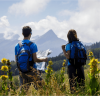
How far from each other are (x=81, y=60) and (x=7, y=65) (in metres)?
3.25

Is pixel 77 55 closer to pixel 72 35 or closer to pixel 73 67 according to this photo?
pixel 73 67

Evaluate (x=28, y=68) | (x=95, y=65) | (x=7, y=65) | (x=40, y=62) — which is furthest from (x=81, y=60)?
(x=7, y=65)

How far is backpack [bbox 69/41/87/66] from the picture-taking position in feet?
10.8

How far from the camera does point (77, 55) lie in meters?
3.30

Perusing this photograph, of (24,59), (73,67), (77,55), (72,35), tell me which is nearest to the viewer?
(24,59)

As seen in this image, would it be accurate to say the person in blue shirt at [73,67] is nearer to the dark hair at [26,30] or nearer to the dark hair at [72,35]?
the dark hair at [72,35]

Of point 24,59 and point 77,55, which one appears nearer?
point 24,59

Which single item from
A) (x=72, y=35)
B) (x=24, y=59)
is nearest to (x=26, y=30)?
(x=24, y=59)

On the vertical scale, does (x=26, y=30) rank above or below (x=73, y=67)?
above

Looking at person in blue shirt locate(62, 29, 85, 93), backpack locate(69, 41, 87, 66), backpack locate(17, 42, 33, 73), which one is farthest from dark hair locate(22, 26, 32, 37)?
backpack locate(69, 41, 87, 66)

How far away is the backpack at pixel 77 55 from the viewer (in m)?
3.30

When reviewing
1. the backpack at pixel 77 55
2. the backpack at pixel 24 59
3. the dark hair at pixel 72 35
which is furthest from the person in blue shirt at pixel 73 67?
the backpack at pixel 24 59

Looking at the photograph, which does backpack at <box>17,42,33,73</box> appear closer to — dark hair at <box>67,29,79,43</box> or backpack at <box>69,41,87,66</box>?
backpack at <box>69,41,87,66</box>

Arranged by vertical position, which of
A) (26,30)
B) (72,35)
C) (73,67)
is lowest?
(73,67)
